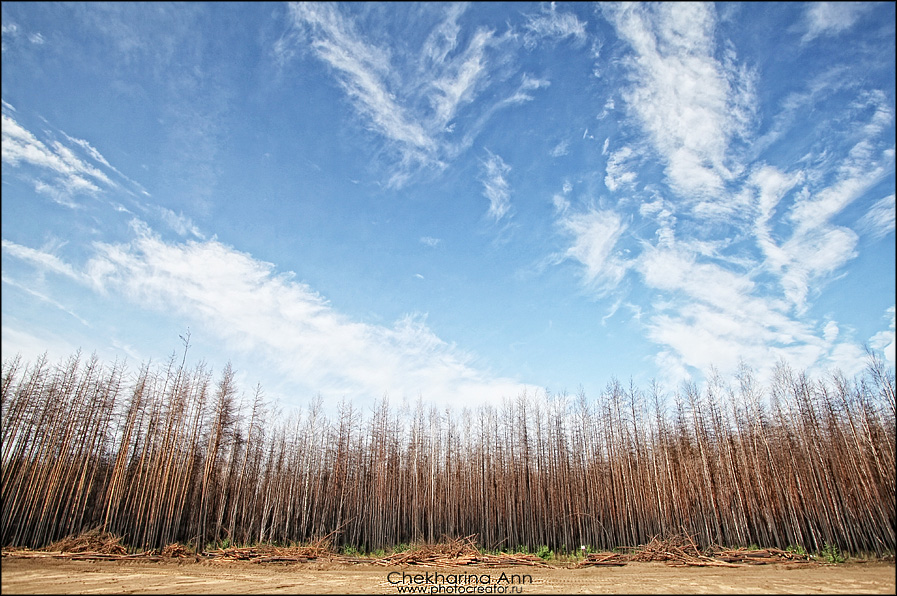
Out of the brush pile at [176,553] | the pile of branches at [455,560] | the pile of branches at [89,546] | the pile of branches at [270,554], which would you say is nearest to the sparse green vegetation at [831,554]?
the pile of branches at [455,560]

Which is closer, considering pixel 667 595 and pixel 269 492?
pixel 667 595

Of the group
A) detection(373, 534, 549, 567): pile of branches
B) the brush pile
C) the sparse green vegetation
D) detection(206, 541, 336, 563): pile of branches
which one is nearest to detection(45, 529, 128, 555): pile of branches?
the brush pile

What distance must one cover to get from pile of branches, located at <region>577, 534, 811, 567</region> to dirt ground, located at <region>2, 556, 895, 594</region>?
434 millimetres

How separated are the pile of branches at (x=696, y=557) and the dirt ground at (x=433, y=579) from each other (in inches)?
17.1

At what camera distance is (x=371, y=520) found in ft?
57.1

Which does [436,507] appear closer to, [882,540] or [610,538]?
[610,538]

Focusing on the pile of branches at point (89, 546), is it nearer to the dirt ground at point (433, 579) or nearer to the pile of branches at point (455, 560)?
the dirt ground at point (433, 579)

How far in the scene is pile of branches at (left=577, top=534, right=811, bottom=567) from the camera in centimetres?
945

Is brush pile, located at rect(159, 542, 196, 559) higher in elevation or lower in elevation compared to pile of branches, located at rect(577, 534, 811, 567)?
lower

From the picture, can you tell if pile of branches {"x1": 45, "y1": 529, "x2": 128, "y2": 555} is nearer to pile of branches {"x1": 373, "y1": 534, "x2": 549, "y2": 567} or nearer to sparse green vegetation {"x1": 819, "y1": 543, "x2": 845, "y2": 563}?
pile of branches {"x1": 373, "y1": 534, "x2": 549, "y2": 567}

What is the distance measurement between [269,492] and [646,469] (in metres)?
14.5

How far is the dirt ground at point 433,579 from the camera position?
5.73 m

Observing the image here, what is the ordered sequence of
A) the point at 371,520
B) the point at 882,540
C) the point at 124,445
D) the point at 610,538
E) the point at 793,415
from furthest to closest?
the point at 371,520 → the point at 610,538 → the point at 124,445 → the point at 793,415 → the point at 882,540

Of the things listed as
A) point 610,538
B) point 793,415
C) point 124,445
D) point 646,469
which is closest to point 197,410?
point 124,445
